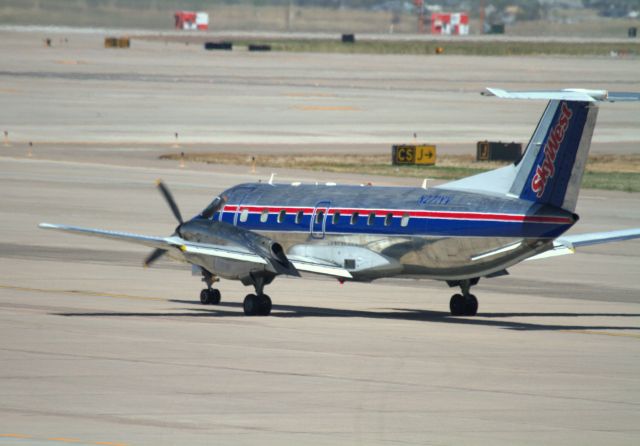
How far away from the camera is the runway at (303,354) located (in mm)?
20094

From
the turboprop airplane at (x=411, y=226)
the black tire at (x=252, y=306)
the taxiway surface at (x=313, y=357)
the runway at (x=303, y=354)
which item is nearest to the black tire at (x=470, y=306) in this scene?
the turboprop airplane at (x=411, y=226)

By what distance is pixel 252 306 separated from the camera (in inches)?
1251

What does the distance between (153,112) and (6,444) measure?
Answer: 87321mm

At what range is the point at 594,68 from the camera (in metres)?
167

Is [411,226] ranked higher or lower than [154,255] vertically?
higher

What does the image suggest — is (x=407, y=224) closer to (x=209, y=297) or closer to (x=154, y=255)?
(x=209, y=297)

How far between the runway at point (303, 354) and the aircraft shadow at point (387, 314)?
2.7 inches

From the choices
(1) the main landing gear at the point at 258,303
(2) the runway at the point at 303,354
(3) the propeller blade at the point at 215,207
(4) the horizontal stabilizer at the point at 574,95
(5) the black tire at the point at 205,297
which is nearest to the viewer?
(2) the runway at the point at 303,354

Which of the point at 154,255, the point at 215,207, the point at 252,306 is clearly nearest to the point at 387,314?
the point at 252,306

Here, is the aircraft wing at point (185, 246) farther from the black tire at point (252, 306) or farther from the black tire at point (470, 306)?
the black tire at point (470, 306)

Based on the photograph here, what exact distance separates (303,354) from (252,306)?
550 cm

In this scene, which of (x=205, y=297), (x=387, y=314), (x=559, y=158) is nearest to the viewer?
(x=559, y=158)

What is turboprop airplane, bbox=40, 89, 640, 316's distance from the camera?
2967cm

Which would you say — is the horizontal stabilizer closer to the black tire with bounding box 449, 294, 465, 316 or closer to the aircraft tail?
the aircraft tail
